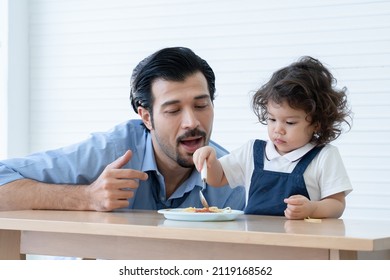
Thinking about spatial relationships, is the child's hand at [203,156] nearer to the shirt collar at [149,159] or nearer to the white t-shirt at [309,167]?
the white t-shirt at [309,167]

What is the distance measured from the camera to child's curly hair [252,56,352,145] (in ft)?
7.31

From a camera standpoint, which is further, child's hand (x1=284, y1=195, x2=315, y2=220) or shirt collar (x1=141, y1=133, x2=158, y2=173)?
shirt collar (x1=141, y1=133, x2=158, y2=173)

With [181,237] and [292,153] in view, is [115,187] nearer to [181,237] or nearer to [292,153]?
[292,153]

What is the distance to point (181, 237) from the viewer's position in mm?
1729

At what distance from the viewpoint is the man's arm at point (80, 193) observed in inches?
93.4

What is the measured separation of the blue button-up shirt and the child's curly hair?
0.55 metres

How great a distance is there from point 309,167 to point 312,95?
22 cm

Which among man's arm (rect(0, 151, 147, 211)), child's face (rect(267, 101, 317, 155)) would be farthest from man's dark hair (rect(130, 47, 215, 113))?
child's face (rect(267, 101, 317, 155))

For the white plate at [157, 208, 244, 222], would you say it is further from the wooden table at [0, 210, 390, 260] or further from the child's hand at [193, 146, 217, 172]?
the child's hand at [193, 146, 217, 172]

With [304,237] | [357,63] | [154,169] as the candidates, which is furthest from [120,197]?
[357,63]

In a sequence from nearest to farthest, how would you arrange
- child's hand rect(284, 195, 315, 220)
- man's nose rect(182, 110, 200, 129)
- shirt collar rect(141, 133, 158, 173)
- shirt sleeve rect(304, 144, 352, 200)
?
child's hand rect(284, 195, 315, 220)
shirt sleeve rect(304, 144, 352, 200)
man's nose rect(182, 110, 200, 129)
shirt collar rect(141, 133, 158, 173)

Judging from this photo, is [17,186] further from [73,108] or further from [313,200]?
[73,108]

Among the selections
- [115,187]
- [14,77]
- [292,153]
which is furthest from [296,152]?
[14,77]

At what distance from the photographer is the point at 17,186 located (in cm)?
257
